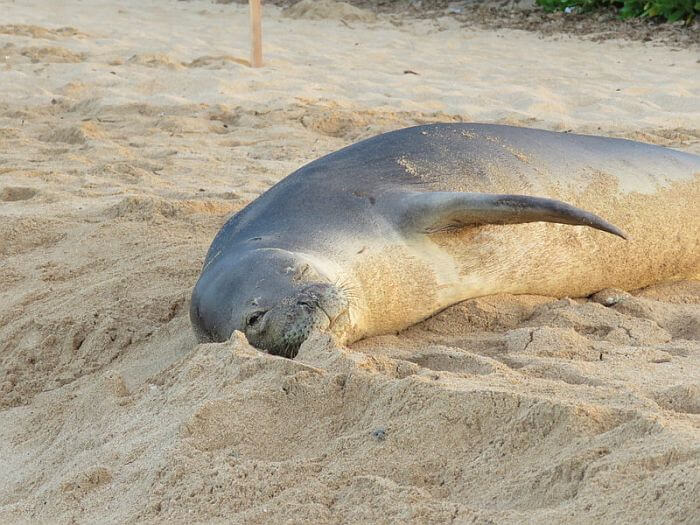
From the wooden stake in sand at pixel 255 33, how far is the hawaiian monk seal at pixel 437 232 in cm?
474

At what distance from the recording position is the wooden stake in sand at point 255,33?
8.35 m

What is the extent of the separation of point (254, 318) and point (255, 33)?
605 centimetres

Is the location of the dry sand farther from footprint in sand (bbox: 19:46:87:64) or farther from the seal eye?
footprint in sand (bbox: 19:46:87:64)

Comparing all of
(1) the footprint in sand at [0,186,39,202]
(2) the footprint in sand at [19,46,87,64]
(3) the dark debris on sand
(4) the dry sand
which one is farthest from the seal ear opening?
(3) the dark debris on sand

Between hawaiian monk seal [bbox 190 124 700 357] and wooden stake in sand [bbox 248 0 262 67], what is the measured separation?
474cm

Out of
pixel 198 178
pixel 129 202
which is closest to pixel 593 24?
pixel 198 178

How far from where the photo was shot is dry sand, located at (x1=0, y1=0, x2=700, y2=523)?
200 cm

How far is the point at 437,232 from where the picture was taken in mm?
3408

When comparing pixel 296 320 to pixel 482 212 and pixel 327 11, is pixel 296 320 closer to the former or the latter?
pixel 482 212

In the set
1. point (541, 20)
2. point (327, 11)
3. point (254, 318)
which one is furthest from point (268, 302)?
point (327, 11)

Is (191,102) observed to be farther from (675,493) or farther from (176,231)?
(675,493)

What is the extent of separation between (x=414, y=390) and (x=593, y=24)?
29.4 ft

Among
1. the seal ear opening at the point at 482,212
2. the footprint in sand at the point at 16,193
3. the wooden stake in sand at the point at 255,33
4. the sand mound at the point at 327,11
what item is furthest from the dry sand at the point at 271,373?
the sand mound at the point at 327,11

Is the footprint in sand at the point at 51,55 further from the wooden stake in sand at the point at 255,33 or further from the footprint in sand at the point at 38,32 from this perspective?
the wooden stake in sand at the point at 255,33
